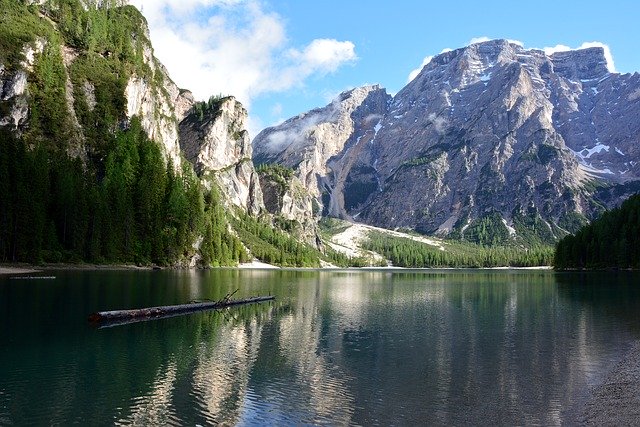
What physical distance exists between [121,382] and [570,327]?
160ft

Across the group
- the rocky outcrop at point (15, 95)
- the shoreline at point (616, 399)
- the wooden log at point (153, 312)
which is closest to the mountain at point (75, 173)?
the rocky outcrop at point (15, 95)

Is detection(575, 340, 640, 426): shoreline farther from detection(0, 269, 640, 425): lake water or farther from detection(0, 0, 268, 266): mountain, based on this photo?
detection(0, 0, 268, 266): mountain

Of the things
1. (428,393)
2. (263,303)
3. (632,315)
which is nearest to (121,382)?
(428,393)

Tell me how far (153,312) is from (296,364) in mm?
24494

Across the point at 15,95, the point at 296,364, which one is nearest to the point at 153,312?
the point at 296,364

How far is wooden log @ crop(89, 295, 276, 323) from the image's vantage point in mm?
48938

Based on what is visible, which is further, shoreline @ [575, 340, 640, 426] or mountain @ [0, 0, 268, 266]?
mountain @ [0, 0, 268, 266]

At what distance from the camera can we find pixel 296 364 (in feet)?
121

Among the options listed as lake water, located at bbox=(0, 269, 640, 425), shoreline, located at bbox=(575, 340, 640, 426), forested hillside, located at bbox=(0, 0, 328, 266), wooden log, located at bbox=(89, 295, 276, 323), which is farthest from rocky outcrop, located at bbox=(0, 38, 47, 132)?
shoreline, located at bbox=(575, 340, 640, 426)

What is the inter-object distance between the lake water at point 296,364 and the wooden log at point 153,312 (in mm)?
1540

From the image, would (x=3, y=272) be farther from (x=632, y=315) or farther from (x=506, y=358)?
(x=632, y=315)

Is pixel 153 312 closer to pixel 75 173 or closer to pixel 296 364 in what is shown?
pixel 296 364

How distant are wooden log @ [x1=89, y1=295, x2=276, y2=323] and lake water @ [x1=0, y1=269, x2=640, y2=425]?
1540 mm

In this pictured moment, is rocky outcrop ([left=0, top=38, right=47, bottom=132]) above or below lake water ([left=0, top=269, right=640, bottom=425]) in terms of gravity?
above
